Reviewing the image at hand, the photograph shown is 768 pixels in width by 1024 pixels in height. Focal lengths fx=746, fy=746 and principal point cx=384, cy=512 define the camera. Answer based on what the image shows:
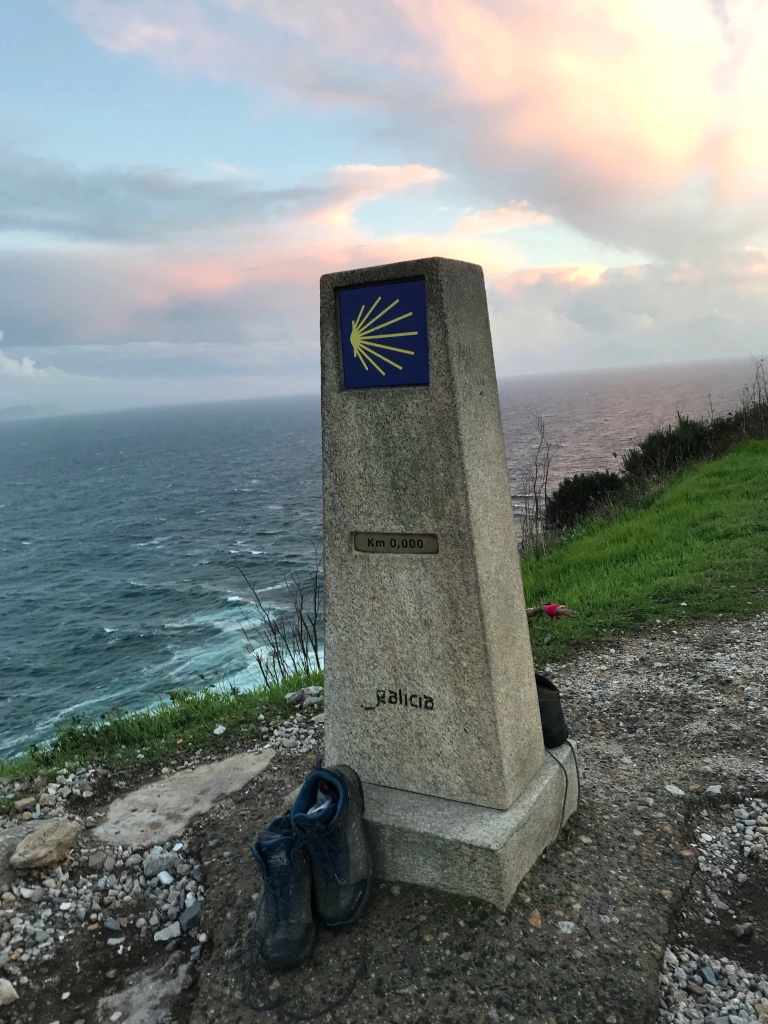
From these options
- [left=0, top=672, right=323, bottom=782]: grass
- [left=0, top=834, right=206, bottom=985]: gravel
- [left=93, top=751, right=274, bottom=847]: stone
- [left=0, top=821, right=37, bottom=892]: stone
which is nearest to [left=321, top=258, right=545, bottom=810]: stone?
[left=0, top=834, right=206, bottom=985]: gravel

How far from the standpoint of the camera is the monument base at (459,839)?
3217 millimetres

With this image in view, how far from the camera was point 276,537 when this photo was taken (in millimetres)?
36125

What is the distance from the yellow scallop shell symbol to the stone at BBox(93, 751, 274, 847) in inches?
113

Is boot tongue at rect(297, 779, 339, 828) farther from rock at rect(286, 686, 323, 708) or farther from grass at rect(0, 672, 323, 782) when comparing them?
rock at rect(286, 686, 323, 708)

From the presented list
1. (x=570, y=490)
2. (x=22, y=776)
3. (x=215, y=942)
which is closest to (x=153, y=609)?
(x=570, y=490)

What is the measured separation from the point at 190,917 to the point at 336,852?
923 mm

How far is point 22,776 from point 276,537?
31.1 meters

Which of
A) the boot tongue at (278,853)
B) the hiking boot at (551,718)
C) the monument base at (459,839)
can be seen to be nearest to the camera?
the boot tongue at (278,853)

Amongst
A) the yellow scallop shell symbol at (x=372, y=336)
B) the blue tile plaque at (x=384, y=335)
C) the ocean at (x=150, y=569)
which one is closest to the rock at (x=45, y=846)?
the blue tile plaque at (x=384, y=335)

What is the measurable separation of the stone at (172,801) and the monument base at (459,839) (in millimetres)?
1408

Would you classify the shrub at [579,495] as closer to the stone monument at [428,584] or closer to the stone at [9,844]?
the stone monument at [428,584]

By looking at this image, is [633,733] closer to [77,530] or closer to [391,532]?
[391,532]

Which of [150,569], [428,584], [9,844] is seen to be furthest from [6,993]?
[150,569]

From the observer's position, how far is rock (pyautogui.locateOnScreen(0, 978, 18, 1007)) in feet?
10.2
